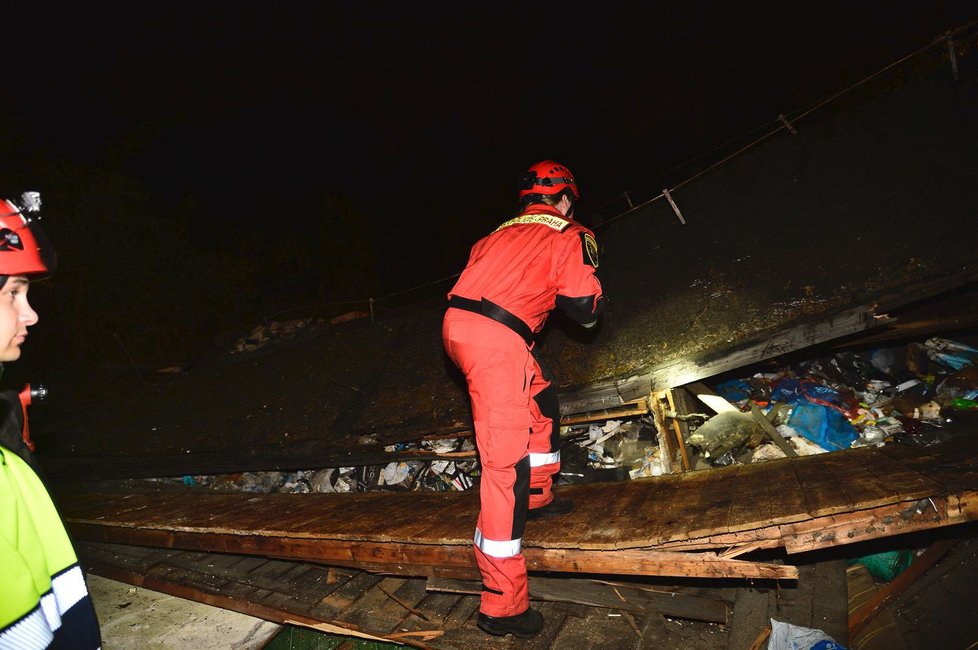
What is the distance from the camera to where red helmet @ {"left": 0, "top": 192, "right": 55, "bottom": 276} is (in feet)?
3.75

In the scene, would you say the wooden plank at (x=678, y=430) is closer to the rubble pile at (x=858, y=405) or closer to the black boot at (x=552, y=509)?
the rubble pile at (x=858, y=405)

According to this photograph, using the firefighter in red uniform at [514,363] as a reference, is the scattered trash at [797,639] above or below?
below

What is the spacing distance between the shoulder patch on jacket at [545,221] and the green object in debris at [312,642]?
2.21m

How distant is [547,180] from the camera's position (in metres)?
2.57

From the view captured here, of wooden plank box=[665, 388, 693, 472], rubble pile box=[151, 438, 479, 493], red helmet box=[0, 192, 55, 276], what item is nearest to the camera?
red helmet box=[0, 192, 55, 276]

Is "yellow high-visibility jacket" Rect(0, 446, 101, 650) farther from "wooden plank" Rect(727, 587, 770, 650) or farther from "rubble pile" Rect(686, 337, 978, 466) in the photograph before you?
"rubble pile" Rect(686, 337, 978, 466)

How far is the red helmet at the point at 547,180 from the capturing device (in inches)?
101

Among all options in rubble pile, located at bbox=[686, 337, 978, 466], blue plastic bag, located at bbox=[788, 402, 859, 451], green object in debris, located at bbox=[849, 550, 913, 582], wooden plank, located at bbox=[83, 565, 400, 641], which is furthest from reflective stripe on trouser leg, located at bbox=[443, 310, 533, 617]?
blue plastic bag, located at bbox=[788, 402, 859, 451]

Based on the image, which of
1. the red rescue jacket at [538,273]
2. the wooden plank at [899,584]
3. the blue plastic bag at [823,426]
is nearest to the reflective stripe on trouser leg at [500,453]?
the red rescue jacket at [538,273]

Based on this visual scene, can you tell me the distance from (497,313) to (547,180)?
33.9 inches

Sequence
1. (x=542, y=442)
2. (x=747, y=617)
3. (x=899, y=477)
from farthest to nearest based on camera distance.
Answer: (x=542, y=442)
(x=747, y=617)
(x=899, y=477)

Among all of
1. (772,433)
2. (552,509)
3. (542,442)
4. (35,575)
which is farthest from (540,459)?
(35,575)

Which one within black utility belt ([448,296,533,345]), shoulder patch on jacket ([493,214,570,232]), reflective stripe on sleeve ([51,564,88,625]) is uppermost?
shoulder patch on jacket ([493,214,570,232])

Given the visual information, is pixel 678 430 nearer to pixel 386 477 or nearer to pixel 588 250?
pixel 588 250
